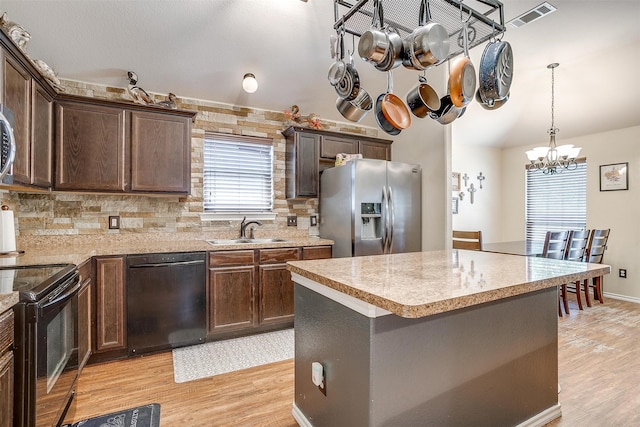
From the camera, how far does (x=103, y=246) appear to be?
278cm

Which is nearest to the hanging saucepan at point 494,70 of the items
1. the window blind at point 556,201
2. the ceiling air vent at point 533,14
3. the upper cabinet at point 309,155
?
the ceiling air vent at point 533,14

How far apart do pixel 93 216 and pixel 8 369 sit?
214cm

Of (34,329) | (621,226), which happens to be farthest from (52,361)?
(621,226)

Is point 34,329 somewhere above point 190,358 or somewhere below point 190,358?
above

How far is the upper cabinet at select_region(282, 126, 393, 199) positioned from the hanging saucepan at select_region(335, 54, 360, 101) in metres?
1.72

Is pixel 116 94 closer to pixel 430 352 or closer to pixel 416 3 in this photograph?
pixel 416 3

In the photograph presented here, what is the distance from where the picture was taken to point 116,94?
10.0 ft

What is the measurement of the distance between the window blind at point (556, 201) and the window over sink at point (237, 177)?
15.0ft

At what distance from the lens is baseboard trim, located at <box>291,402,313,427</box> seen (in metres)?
1.71

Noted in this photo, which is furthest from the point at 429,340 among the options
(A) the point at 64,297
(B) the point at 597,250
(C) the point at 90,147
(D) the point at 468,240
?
(B) the point at 597,250

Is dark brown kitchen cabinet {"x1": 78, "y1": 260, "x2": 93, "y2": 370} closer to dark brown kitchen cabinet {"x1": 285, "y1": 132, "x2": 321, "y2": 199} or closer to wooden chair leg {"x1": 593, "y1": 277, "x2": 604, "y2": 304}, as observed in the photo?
dark brown kitchen cabinet {"x1": 285, "y1": 132, "x2": 321, "y2": 199}

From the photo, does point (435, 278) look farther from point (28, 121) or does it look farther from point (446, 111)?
point (28, 121)

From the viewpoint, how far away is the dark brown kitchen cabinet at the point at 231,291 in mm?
2865

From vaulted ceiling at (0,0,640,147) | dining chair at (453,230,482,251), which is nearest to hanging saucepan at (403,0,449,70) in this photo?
vaulted ceiling at (0,0,640,147)
